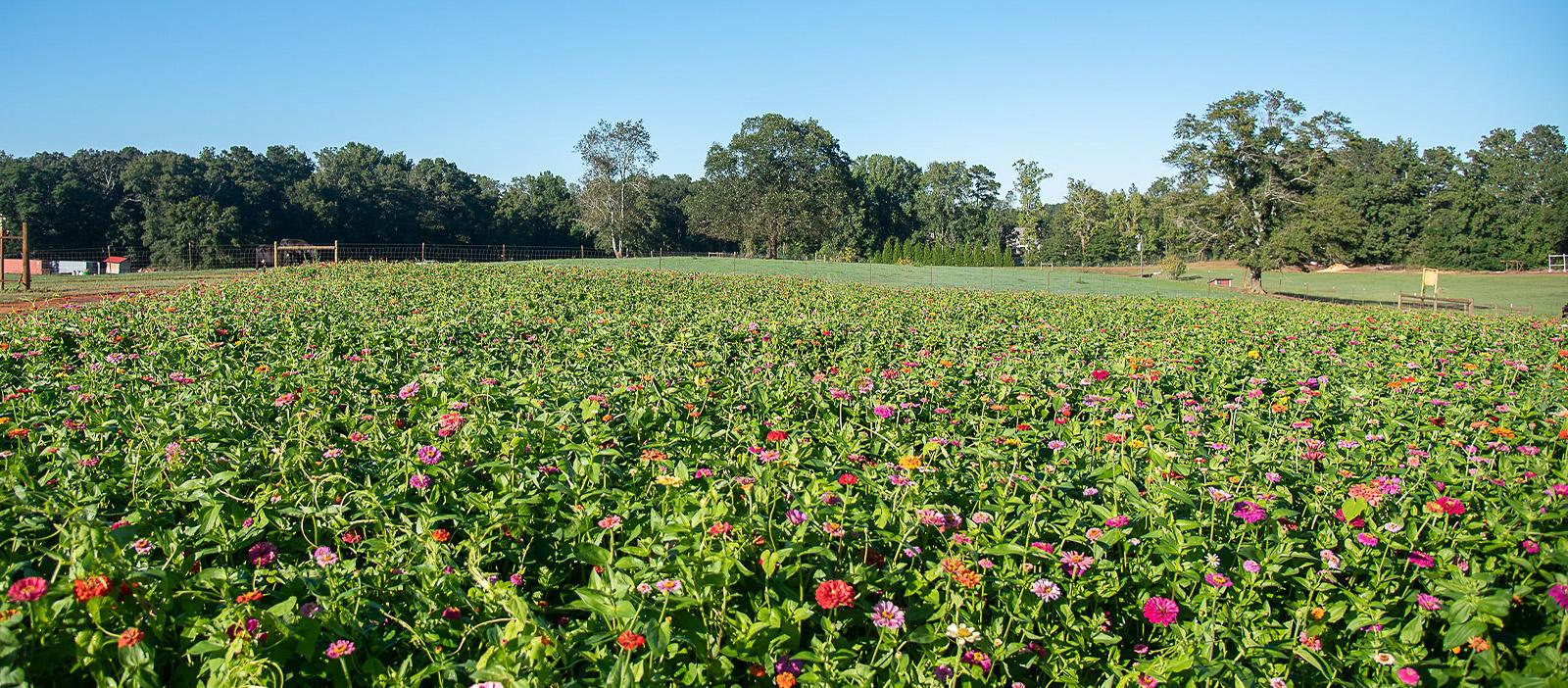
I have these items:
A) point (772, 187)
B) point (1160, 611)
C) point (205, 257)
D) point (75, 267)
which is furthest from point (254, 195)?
point (1160, 611)

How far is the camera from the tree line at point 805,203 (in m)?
36.2

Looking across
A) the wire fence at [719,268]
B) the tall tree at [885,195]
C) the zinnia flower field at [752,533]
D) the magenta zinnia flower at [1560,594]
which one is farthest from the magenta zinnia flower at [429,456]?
the tall tree at [885,195]

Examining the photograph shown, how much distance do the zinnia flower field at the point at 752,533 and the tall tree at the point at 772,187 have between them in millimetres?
53266

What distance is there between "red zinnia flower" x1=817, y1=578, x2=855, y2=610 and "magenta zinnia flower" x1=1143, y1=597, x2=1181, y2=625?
80 cm

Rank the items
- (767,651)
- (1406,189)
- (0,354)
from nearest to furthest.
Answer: (767,651), (0,354), (1406,189)

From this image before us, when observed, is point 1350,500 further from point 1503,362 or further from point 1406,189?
point 1406,189

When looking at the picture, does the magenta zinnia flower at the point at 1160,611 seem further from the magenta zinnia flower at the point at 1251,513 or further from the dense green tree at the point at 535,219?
the dense green tree at the point at 535,219

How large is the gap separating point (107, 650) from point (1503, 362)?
8.17 meters

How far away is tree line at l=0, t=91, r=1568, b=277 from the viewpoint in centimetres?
3622

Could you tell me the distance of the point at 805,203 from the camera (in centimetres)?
5697

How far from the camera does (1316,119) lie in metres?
35.9

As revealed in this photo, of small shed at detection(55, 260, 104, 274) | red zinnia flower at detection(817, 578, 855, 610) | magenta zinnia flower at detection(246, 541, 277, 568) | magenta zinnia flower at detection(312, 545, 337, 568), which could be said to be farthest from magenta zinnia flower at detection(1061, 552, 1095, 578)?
small shed at detection(55, 260, 104, 274)

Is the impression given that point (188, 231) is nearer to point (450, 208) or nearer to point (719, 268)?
point (450, 208)

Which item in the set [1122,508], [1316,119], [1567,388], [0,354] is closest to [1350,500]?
[1122,508]
